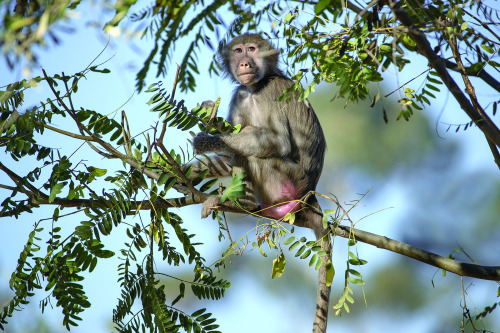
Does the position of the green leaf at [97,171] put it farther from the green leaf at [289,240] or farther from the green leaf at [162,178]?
the green leaf at [289,240]

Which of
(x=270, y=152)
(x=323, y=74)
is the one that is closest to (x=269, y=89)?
(x=270, y=152)

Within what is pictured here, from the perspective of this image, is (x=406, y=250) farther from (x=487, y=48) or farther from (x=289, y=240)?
(x=487, y=48)

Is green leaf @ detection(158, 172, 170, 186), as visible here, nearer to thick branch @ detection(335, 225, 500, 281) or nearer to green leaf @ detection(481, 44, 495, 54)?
thick branch @ detection(335, 225, 500, 281)

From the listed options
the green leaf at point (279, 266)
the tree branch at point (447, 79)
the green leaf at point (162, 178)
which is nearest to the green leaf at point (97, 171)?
the green leaf at point (162, 178)

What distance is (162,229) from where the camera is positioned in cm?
350

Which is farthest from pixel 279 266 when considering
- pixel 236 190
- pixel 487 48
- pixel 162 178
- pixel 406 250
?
pixel 487 48

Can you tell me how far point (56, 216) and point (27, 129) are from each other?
0.55 m

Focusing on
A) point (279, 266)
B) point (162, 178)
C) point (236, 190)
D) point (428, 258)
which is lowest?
point (279, 266)

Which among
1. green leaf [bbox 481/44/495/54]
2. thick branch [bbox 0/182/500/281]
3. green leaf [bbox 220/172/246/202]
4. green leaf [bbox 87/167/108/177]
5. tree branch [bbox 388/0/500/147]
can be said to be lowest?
thick branch [bbox 0/182/500/281]

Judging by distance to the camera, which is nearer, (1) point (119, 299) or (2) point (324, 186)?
(1) point (119, 299)

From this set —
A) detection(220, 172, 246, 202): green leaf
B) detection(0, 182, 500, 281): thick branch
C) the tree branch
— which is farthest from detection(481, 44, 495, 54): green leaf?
detection(220, 172, 246, 202): green leaf

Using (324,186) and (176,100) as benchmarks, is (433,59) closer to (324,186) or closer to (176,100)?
(176,100)

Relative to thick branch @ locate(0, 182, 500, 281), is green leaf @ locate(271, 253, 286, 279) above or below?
below

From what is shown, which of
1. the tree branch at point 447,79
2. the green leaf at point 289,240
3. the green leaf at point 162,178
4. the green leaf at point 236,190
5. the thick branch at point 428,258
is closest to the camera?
the tree branch at point 447,79
